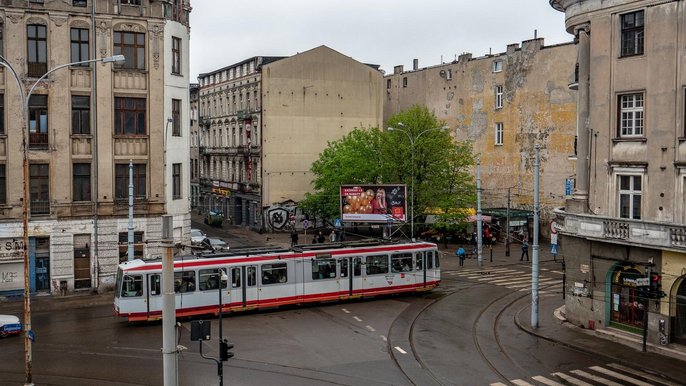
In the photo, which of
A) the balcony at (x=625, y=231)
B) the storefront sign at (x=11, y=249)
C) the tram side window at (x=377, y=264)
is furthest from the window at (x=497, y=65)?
the storefront sign at (x=11, y=249)

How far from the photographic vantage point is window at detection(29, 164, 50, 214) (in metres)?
39.1

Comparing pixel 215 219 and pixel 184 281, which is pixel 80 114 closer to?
pixel 184 281

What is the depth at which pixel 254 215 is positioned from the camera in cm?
7112

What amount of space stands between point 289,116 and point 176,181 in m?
26.9

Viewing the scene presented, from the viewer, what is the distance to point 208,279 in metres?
32.6

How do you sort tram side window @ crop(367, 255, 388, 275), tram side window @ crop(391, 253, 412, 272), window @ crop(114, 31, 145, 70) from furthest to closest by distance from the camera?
window @ crop(114, 31, 145, 70)
tram side window @ crop(391, 253, 412, 272)
tram side window @ crop(367, 255, 388, 275)

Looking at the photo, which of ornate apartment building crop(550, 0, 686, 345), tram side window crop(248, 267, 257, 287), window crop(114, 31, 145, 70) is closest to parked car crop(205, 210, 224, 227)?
window crop(114, 31, 145, 70)

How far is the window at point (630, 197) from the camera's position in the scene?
94.7 feet

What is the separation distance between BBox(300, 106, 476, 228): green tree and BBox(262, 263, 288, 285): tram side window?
73.4 feet

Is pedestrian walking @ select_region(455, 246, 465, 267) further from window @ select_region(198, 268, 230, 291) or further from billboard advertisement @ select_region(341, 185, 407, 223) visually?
window @ select_region(198, 268, 230, 291)

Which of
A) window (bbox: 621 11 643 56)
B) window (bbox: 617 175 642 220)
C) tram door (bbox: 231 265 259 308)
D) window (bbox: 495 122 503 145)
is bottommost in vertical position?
tram door (bbox: 231 265 259 308)

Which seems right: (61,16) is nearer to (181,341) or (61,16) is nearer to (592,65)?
(181,341)

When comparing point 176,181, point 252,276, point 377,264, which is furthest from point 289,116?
point 252,276

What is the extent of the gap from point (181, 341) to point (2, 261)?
1495cm
